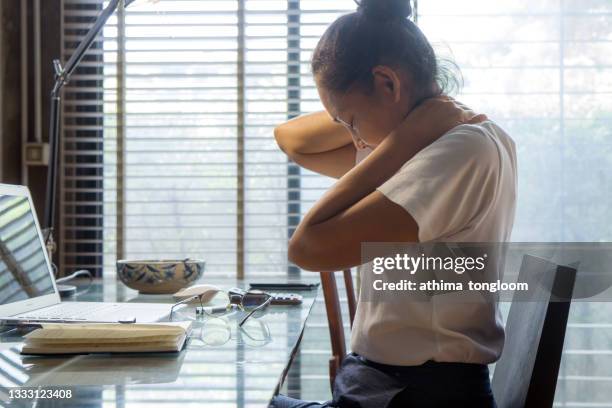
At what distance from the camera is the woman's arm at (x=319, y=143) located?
1438 millimetres

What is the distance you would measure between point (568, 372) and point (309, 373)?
2.95 ft

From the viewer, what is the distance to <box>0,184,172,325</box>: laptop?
122cm

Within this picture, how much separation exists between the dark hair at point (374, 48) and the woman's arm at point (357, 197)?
6cm

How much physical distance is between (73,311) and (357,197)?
2.13 ft

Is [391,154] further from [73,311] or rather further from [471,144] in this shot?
[73,311]

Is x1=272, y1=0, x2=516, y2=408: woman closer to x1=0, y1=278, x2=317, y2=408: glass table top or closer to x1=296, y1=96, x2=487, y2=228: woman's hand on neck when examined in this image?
x1=296, y1=96, x2=487, y2=228: woman's hand on neck

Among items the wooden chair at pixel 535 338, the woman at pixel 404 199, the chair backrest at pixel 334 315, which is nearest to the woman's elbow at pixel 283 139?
the chair backrest at pixel 334 315

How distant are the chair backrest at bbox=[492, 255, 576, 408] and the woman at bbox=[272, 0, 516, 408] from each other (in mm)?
53

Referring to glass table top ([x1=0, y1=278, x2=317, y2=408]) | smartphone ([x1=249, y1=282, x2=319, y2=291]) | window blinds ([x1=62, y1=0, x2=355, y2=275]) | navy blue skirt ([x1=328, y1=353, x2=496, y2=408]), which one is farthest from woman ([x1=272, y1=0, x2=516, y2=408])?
window blinds ([x1=62, y1=0, x2=355, y2=275])

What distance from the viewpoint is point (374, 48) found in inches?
40.4

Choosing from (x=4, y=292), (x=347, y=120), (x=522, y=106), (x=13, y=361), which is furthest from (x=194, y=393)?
(x=522, y=106)

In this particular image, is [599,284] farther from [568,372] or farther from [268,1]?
[268,1]

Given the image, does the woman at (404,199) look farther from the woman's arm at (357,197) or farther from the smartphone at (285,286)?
the smartphone at (285,286)

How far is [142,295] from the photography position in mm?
1726
